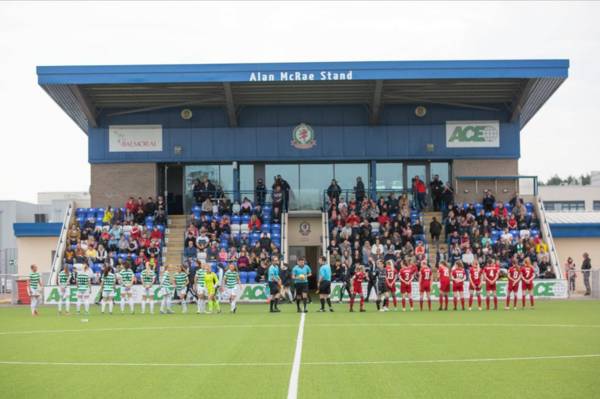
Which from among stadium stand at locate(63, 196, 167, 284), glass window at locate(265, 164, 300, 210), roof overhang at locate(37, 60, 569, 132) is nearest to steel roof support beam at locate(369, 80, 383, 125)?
roof overhang at locate(37, 60, 569, 132)

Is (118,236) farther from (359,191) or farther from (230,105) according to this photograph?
(359,191)

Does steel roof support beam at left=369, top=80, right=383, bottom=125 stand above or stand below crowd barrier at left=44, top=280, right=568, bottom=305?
above

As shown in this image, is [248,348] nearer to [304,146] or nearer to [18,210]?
[304,146]

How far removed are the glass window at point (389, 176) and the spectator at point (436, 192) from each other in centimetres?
173

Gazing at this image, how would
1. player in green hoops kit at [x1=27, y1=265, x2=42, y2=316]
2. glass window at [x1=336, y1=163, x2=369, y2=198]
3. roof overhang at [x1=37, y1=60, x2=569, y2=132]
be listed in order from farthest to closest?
glass window at [x1=336, y1=163, x2=369, y2=198] → roof overhang at [x1=37, y1=60, x2=569, y2=132] → player in green hoops kit at [x1=27, y1=265, x2=42, y2=316]

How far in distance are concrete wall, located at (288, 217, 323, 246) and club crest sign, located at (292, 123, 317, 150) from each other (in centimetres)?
398

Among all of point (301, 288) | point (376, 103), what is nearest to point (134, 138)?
point (376, 103)

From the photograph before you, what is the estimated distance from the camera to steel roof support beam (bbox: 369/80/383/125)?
3872 cm

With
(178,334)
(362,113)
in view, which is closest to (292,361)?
(178,334)

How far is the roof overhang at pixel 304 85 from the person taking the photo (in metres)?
37.3

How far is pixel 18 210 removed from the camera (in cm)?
6209

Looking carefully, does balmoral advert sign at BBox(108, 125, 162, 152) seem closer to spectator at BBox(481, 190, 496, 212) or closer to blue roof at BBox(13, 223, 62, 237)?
blue roof at BBox(13, 223, 62, 237)

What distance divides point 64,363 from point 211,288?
1478 cm

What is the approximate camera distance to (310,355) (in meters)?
15.4
